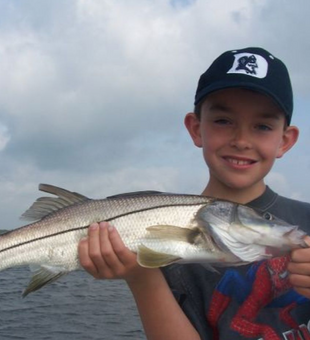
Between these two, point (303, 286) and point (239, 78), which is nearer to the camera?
point (303, 286)

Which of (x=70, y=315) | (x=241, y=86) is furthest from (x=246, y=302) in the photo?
(x=70, y=315)

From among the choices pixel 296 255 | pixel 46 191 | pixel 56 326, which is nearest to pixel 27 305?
pixel 56 326

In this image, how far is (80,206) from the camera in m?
3.98

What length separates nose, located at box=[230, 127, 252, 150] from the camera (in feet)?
12.5

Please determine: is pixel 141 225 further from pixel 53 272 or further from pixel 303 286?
pixel 303 286

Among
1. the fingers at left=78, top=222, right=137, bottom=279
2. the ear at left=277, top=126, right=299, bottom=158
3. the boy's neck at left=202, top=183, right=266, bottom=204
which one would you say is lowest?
the fingers at left=78, top=222, right=137, bottom=279

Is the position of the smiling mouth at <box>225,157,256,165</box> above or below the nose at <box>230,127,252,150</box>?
below

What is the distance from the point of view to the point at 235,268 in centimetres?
386

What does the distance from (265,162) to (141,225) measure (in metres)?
1.12

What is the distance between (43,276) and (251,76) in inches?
90.5

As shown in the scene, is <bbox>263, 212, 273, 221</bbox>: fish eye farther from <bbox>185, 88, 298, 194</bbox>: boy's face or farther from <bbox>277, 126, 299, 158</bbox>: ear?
<bbox>277, 126, 299, 158</bbox>: ear

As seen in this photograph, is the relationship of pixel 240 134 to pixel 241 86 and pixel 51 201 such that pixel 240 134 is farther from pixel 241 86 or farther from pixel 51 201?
pixel 51 201

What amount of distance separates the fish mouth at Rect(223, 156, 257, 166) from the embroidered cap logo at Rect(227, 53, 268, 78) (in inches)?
25.8

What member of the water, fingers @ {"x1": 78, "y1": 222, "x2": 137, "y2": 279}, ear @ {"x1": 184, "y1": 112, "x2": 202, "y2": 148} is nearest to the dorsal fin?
fingers @ {"x1": 78, "y1": 222, "x2": 137, "y2": 279}
